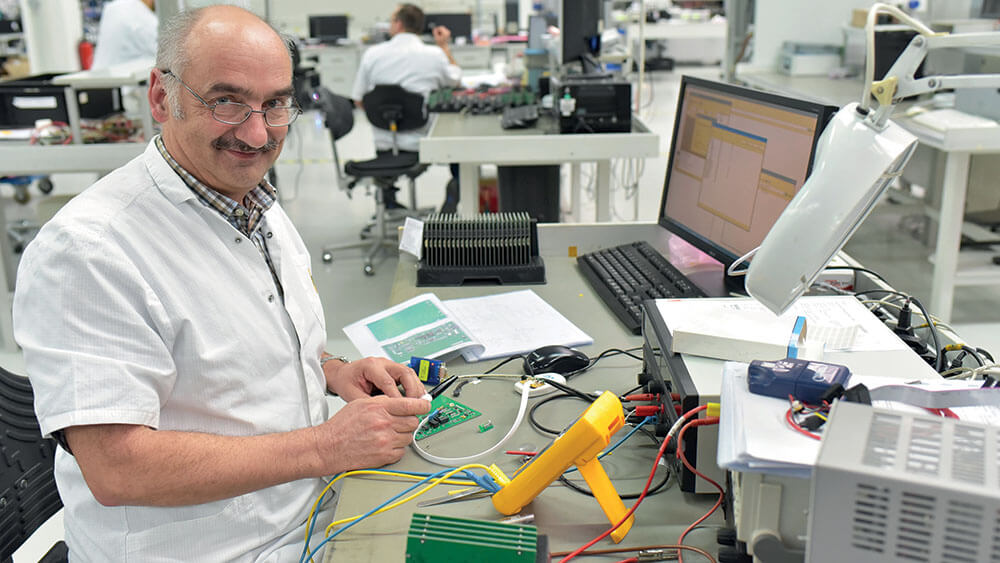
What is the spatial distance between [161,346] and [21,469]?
15.6 inches

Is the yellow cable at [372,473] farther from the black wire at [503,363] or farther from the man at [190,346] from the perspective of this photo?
the black wire at [503,363]

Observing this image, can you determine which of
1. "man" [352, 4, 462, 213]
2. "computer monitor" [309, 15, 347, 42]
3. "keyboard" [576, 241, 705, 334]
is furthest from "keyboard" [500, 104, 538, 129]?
"computer monitor" [309, 15, 347, 42]

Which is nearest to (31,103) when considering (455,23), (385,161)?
(385,161)

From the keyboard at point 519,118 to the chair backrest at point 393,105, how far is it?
3.03 feet

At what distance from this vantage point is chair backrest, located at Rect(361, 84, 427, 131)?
4.30m

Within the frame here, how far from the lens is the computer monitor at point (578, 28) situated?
141 inches

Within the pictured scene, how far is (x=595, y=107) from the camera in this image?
9.85ft

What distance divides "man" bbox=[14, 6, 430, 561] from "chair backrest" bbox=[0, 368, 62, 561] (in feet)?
0.31

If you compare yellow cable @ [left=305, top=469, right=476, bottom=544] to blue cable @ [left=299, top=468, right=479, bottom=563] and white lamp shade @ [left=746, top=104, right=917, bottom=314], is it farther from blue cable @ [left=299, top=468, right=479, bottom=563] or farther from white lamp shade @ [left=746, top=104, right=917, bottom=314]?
white lamp shade @ [left=746, top=104, right=917, bottom=314]

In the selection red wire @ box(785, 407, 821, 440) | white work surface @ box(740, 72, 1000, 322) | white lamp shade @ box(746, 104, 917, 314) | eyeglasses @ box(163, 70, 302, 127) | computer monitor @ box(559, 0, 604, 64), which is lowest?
white work surface @ box(740, 72, 1000, 322)

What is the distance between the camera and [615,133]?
9.96 feet

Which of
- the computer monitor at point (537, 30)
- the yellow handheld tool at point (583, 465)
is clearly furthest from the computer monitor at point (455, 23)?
the yellow handheld tool at point (583, 465)

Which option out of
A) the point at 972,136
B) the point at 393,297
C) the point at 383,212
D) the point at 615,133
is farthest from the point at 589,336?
the point at 383,212

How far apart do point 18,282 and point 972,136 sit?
9.92ft
